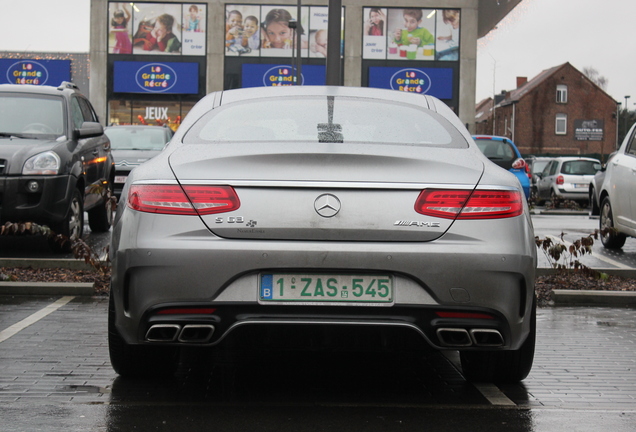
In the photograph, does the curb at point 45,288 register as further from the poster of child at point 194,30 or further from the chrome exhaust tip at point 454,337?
the poster of child at point 194,30

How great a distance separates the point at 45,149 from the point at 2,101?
1437 mm

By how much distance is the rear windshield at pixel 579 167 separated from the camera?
30.1m

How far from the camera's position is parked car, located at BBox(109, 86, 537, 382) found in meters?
4.01

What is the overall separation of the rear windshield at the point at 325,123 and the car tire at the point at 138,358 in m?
1.03

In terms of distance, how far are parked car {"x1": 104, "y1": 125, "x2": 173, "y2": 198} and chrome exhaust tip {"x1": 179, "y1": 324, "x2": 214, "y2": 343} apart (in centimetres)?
1368

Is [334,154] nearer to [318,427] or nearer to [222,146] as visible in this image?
[222,146]

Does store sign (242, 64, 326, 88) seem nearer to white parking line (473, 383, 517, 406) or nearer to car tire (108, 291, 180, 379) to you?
car tire (108, 291, 180, 379)

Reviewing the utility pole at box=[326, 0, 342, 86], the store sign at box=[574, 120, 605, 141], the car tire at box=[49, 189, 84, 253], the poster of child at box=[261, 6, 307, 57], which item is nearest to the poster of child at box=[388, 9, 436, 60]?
the poster of child at box=[261, 6, 307, 57]

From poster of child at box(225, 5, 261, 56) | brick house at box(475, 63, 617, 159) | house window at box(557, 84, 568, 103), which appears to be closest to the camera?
poster of child at box(225, 5, 261, 56)

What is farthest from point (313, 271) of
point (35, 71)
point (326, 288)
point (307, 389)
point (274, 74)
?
point (35, 71)

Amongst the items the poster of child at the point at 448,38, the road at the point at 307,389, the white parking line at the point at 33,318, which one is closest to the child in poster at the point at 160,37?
the poster of child at the point at 448,38

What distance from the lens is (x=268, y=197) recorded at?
4.07 metres

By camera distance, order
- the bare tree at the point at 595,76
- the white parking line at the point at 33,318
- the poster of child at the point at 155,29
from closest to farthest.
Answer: the white parking line at the point at 33,318
the poster of child at the point at 155,29
the bare tree at the point at 595,76

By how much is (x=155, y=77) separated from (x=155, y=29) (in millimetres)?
2197
